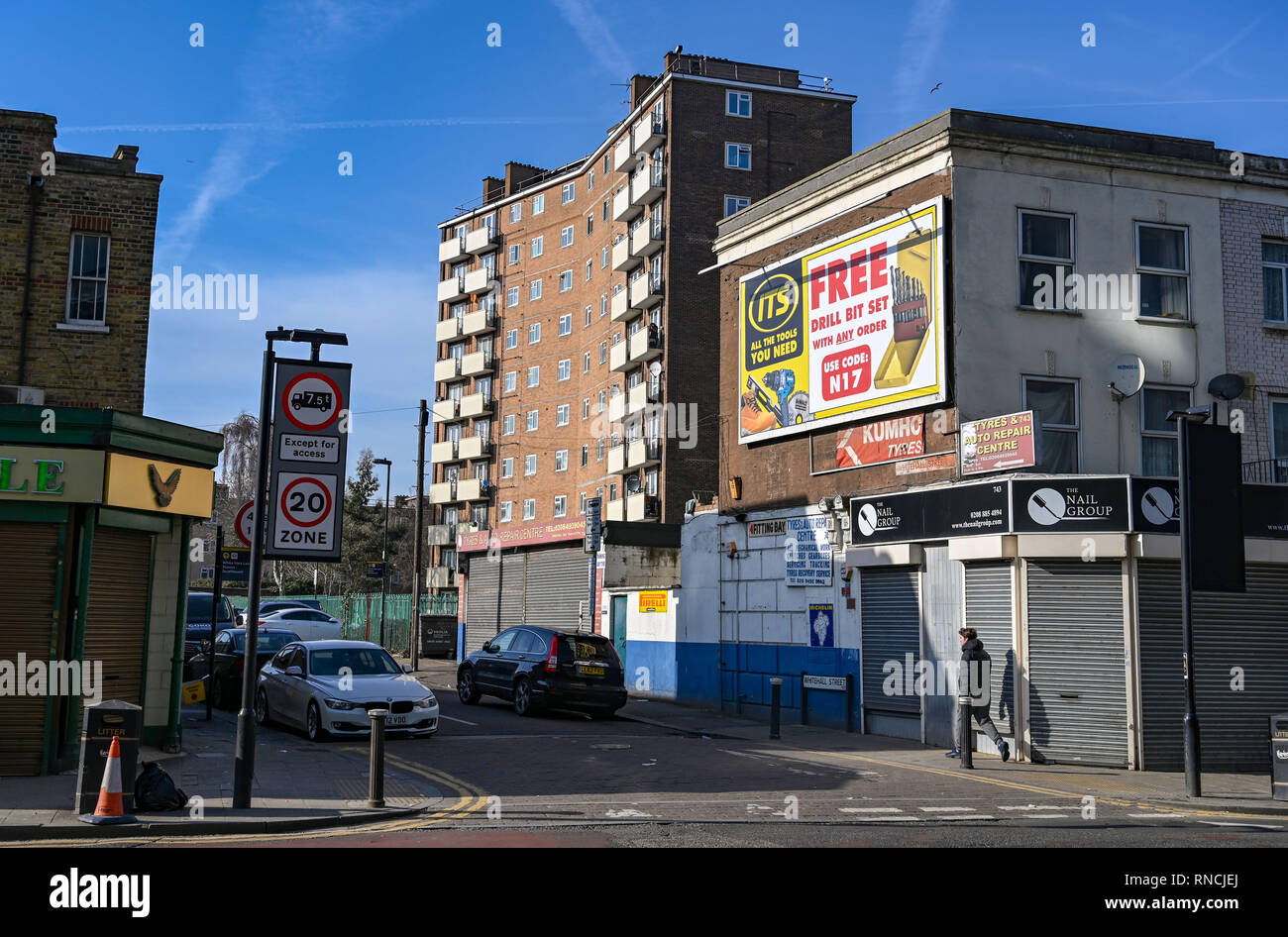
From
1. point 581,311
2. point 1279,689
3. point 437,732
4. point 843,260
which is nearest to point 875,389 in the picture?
point 843,260

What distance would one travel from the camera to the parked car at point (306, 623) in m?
34.7

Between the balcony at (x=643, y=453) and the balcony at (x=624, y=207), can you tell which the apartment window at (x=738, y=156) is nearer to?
the balcony at (x=624, y=207)

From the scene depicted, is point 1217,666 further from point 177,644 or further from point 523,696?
point 177,644

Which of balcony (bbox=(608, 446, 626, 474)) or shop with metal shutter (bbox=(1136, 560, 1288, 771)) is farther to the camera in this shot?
balcony (bbox=(608, 446, 626, 474))

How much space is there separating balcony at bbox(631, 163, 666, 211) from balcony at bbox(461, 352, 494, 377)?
1961cm

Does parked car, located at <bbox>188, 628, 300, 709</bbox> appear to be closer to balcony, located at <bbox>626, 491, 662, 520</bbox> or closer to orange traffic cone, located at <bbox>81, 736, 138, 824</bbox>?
orange traffic cone, located at <bbox>81, 736, 138, 824</bbox>

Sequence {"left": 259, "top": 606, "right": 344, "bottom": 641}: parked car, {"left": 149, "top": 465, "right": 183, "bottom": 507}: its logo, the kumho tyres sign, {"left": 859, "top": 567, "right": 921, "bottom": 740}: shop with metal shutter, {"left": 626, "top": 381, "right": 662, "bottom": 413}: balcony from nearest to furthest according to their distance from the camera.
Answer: {"left": 149, "top": 465, "right": 183, "bottom": 507}: its logo < {"left": 859, "top": 567, "right": 921, "bottom": 740}: shop with metal shutter < the kumho tyres sign < {"left": 259, "top": 606, "right": 344, "bottom": 641}: parked car < {"left": 626, "top": 381, "right": 662, "bottom": 413}: balcony

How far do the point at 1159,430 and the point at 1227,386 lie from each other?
226cm

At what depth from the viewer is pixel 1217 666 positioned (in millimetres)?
18812

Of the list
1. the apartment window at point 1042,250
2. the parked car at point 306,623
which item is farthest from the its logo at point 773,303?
the parked car at point 306,623

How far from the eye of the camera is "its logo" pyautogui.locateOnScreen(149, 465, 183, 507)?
1550 centimetres

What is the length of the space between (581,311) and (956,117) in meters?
45.4

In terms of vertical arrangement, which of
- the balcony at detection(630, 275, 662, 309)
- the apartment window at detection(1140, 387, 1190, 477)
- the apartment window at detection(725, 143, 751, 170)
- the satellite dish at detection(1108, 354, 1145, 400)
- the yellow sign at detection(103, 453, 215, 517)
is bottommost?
the yellow sign at detection(103, 453, 215, 517)

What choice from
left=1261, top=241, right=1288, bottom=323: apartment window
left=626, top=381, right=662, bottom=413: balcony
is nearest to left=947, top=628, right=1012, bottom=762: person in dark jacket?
left=1261, top=241, right=1288, bottom=323: apartment window
